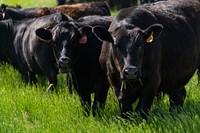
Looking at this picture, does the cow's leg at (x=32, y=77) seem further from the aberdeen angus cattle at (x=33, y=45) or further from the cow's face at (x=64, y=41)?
the cow's face at (x=64, y=41)

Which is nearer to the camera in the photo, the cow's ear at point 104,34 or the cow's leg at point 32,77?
the cow's ear at point 104,34

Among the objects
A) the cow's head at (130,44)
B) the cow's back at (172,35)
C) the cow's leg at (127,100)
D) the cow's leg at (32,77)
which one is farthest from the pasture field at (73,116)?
the cow's leg at (32,77)

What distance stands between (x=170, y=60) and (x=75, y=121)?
1.38 metres

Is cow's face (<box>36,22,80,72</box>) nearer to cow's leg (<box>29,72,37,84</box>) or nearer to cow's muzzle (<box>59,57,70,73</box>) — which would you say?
cow's muzzle (<box>59,57,70,73</box>)

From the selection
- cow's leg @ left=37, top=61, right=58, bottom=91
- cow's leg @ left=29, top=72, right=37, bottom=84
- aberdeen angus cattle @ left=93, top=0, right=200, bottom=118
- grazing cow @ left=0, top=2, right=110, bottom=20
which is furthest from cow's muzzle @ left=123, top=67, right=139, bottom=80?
grazing cow @ left=0, top=2, right=110, bottom=20

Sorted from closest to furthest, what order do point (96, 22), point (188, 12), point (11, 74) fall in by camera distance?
point (188, 12), point (96, 22), point (11, 74)

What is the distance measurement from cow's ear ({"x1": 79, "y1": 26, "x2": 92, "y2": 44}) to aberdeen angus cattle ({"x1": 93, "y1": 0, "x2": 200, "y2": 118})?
542mm

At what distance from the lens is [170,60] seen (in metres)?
6.45

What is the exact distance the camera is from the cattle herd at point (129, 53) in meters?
5.98

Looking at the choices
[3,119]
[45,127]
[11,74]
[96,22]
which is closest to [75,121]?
[45,127]

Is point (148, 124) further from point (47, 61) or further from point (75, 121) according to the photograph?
point (47, 61)

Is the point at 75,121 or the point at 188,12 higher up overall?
the point at 188,12

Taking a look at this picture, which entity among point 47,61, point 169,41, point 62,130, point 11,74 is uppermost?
point 169,41

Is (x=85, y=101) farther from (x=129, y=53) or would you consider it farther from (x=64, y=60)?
(x=129, y=53)
